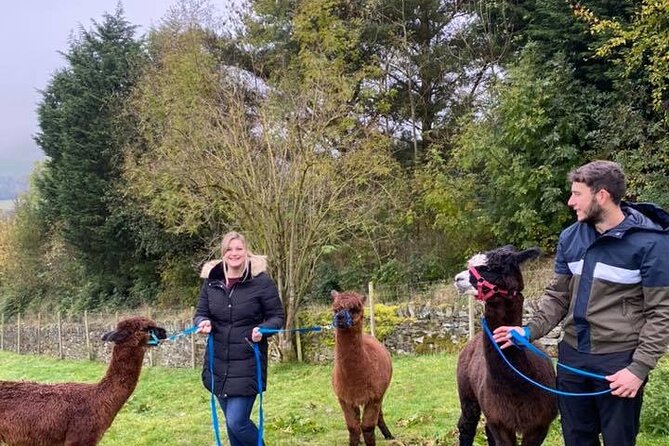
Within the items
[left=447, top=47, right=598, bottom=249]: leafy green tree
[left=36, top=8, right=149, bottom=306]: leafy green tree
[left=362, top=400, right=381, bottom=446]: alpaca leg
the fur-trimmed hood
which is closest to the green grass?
[left=362, top=400, right=381, bottom=446]: alpaca leg

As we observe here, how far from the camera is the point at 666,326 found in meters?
2.99

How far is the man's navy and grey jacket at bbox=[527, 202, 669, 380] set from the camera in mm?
3004

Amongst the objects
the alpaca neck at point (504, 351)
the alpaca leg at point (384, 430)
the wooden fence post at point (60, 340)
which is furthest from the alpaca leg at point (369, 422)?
the wooden fence post at point (60, 340)

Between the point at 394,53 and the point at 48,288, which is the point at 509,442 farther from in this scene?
the point at 48,288

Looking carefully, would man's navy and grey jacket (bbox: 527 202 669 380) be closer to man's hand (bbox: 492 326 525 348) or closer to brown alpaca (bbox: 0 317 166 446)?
man's hand (bbox: 492 326 525 348)

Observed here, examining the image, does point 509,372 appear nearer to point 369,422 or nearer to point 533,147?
point 369,422

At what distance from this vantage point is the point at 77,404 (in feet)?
16.0

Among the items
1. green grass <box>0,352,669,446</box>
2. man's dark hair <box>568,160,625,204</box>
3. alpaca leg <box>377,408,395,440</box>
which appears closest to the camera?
man's dark hair <box>568,160,625,204</box>

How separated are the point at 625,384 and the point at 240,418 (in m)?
2.82

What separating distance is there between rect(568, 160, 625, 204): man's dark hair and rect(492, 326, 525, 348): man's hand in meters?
0.98

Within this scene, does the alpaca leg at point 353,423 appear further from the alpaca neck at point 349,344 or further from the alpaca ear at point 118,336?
the alpaca ear at point 118,336

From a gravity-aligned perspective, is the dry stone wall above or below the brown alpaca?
below

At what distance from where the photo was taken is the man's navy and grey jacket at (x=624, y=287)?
3004 mm

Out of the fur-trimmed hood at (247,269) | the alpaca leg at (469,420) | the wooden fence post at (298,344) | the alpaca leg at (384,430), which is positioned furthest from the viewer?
the wooden fence post at (298,344)
